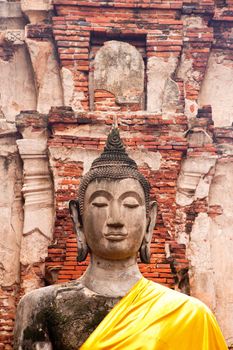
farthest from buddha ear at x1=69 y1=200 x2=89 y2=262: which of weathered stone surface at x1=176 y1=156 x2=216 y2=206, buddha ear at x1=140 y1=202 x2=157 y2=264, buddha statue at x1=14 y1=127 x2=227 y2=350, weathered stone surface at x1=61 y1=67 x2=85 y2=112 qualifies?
weathered stone surface at x1=61 y1=67 x2=85 y2=112

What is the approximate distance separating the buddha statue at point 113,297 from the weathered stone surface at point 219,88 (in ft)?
16.6

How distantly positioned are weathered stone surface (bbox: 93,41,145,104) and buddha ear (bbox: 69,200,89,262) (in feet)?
14.9

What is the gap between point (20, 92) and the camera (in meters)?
11.0

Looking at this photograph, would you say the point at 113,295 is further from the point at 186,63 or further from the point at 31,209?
the point at 186,63

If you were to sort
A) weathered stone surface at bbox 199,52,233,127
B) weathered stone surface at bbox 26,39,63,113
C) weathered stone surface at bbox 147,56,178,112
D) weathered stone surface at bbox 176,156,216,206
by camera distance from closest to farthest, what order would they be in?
1. weathered stone surface at bbox 176,156,216,206
2. weathered stone surface at bbox 147,56,178,112
3. weathered stone surface at bbox 26,39,63,113
4. weathered stone surface at bbox 199,52,233,127

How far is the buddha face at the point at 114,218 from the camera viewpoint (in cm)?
571

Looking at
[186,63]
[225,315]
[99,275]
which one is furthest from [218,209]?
[99,275]

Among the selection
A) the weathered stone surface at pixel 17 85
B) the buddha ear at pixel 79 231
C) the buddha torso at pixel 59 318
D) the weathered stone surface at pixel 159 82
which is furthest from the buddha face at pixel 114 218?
the weathered stone surface at pixel 17 85

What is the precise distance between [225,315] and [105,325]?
5.00 metres

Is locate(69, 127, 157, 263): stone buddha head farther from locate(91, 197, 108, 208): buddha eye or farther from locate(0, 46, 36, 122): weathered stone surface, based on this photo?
locate(0, 46, 36, 122): weathered stone surface

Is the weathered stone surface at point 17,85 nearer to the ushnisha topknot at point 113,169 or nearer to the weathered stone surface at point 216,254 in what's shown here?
the weathered stone surface at point 216,254

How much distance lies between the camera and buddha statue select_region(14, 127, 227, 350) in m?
5.14

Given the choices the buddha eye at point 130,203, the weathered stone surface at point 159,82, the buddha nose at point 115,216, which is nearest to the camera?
the buddha nose at point 115,216

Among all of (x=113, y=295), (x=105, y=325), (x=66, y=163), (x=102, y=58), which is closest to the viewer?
(x=105, y=325)
